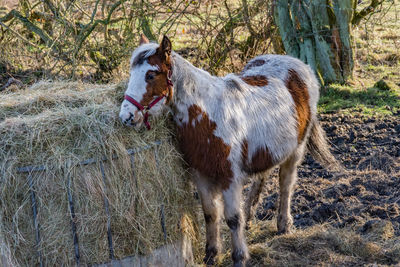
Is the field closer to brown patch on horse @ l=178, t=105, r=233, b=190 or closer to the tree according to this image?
the tree

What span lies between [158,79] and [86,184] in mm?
867

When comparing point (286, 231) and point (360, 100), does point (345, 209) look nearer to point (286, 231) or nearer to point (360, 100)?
point (286, 231)

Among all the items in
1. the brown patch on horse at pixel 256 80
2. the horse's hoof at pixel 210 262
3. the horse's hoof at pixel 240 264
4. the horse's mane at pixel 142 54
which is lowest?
the horse's hoof at pixel 210 262

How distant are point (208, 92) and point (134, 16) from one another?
149 inches

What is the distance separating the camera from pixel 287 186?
4.68 meters

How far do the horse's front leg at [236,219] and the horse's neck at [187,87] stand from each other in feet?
2.27

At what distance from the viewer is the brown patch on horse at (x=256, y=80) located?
13.8 feet

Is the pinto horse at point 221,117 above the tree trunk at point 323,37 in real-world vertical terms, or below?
below

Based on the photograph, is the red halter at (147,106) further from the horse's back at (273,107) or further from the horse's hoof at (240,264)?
the horse's hoof at (240,264)

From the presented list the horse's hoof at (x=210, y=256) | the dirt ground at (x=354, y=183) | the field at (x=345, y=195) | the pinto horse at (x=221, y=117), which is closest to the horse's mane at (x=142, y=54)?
the pinto horse at (x=221, y=117)

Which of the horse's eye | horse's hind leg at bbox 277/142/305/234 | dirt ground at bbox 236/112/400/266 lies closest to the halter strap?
the horse's eye

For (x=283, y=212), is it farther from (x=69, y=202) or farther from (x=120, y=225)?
(x=69, y=202)

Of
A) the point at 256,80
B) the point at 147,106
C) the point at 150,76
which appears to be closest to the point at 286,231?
the point at 256,80

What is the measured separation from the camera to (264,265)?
13.3ft
